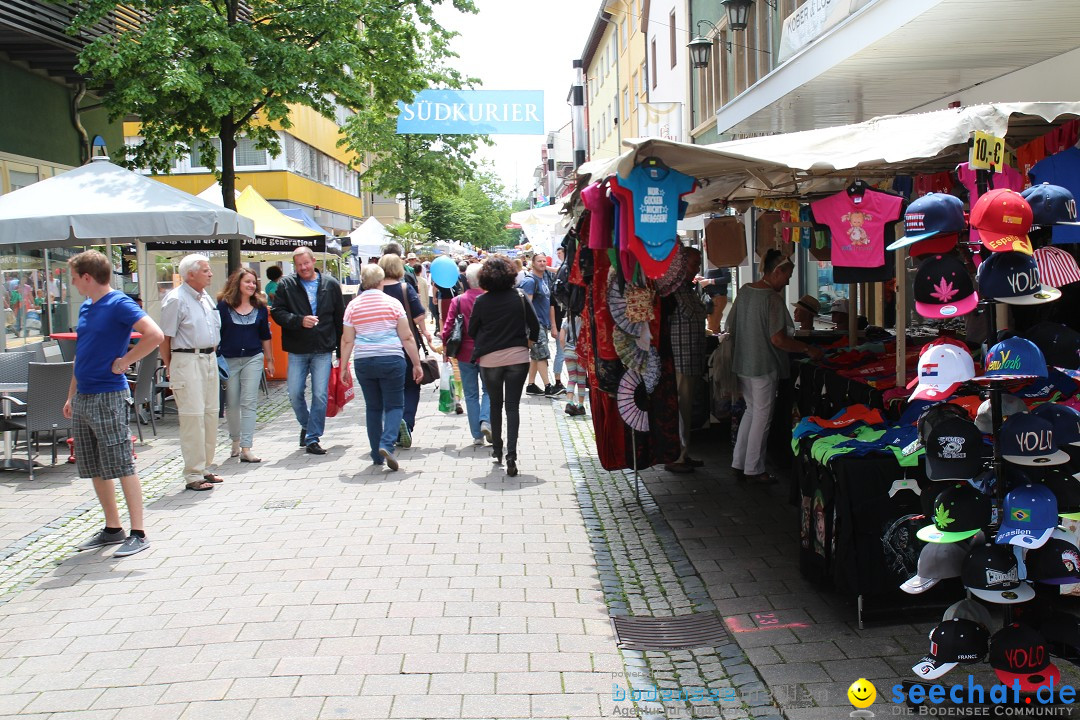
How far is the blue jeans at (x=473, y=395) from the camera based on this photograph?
30.9ft

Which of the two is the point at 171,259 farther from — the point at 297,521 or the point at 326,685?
the point at 326,685

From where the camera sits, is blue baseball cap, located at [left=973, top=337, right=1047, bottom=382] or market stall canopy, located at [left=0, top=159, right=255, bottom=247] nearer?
blue baseball cap, located at [left=973, top=337, right=1047, bottom=382]

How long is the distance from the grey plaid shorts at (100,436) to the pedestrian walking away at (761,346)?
4.39m

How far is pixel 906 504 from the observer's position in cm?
479

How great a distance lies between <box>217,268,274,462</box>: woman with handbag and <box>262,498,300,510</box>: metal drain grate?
1.69 m

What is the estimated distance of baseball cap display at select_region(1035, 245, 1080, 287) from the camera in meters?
3.58

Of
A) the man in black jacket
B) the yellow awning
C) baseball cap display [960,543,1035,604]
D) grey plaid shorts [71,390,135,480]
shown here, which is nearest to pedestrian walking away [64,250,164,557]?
grey plaid shorts [71,390,135,480]

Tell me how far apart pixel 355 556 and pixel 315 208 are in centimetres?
3208

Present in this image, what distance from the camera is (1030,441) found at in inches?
136

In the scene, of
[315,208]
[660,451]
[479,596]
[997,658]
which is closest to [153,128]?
[660,451]

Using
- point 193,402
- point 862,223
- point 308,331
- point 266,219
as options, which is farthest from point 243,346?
point 266,219

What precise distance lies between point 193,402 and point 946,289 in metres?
6.14

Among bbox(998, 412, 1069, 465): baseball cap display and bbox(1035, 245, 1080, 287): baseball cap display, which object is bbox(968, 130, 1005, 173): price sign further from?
bbox(998, 412, 1069, 465): baseball cap display

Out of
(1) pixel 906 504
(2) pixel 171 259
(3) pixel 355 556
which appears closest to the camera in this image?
(1) pixel 906 504
